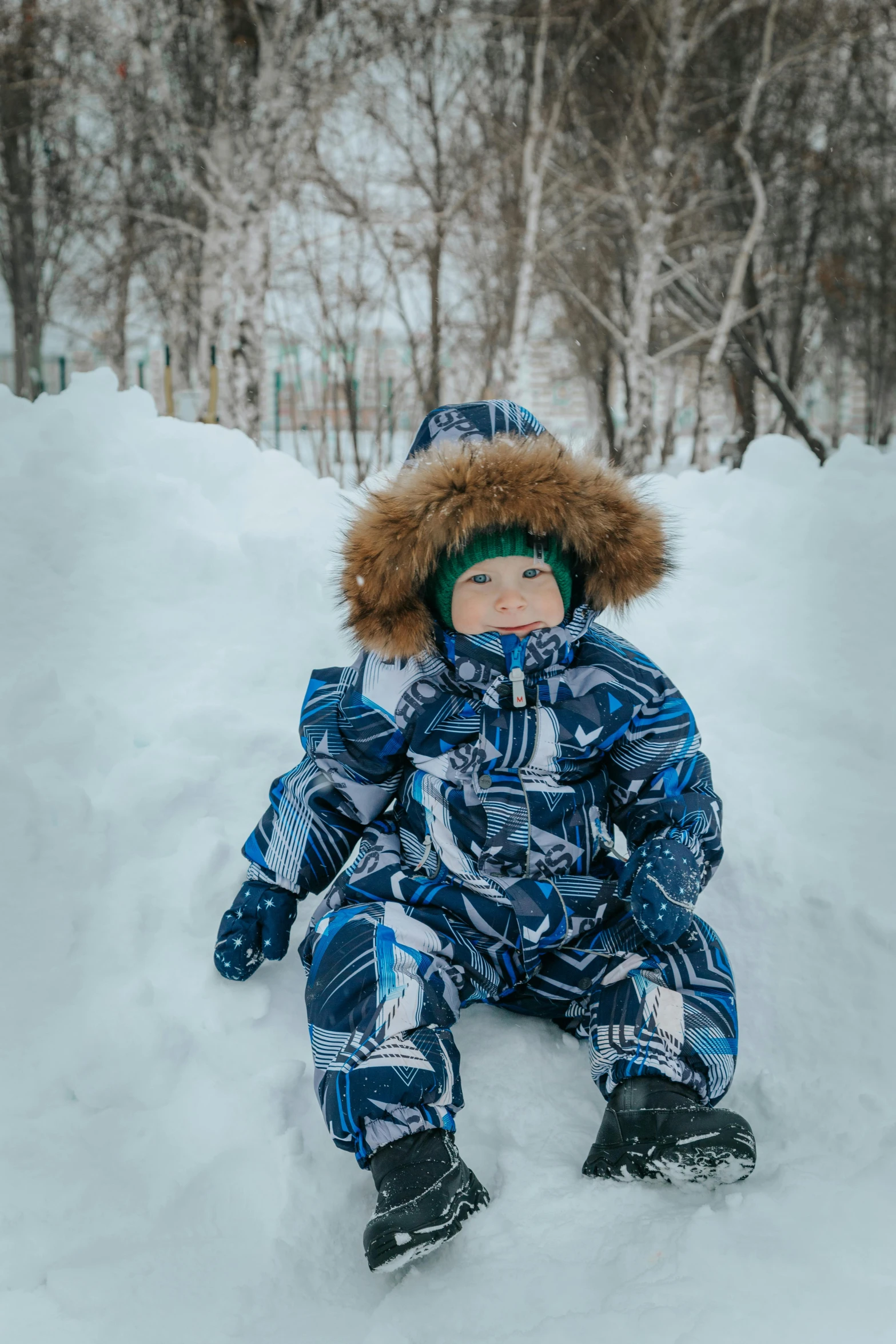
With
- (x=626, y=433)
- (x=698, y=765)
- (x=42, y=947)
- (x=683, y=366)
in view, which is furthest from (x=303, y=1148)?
(x=683, y=366)

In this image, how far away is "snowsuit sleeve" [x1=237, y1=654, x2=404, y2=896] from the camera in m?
1.68

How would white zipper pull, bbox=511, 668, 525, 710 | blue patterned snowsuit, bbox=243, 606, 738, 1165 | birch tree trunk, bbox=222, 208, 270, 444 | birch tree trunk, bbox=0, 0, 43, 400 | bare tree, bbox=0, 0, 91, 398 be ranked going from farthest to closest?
birch tree trunk, bbox=0, 0, 43, 400
bare tree, bbox=0, 0, 91, 398
birch tree trunk, bbox=222, 208, 270, 444
white zipper pull, bbox=511, 668, 525, 710
blue patterned snowsuit, bbox=243, 606, 738, 1165

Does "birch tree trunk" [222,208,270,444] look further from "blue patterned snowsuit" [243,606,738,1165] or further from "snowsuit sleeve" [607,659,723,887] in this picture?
"snowsuit sleeve" [607,659,723,887]

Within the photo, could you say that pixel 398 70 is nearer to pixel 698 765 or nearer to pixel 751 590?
pixel 751 590

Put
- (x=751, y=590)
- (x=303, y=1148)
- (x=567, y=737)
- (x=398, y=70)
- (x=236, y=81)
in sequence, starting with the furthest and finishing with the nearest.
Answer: (x=398, y=70) → (x=236, y=81) → (x=751, y=590) → (x=567, y=737) → (x=303, y=1148)

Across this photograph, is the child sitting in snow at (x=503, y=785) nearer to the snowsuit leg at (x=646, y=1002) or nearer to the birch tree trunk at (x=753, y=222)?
the snowsuit leg at (x=646, y=1002)

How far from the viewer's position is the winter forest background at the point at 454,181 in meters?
6.82

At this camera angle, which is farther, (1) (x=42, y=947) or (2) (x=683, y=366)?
(2) (x=683, y=366)

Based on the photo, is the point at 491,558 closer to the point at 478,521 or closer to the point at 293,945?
the point at 478,521

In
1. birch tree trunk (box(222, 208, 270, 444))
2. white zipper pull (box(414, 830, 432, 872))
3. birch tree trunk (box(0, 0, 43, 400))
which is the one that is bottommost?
white zipper pull (box(414, 830, 432, 872))

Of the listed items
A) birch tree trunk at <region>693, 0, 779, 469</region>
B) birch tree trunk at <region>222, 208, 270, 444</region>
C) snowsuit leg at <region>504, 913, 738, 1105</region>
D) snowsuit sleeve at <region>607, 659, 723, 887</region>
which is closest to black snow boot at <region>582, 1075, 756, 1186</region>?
snowsuit leg at <region>504, 913, 738, 1105</region>

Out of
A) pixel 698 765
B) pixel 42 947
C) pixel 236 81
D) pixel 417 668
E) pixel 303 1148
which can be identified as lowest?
pixel 303 1148

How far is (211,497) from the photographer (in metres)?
2.84

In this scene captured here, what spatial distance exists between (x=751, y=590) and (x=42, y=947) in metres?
2.08
